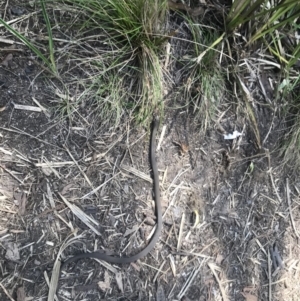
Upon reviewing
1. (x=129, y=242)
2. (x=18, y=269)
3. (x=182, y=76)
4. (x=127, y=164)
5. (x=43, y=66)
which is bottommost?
(x=18, y=269)

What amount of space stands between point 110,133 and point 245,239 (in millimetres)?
649

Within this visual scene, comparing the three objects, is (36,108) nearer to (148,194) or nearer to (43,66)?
(43,66)

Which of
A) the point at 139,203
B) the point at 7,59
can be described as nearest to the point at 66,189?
the point at 139,203

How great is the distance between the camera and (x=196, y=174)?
1861 millimetres

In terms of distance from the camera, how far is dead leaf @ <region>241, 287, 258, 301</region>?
185cm

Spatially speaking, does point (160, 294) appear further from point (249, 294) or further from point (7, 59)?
point (7, 59)

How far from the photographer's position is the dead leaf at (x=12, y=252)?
161 cm

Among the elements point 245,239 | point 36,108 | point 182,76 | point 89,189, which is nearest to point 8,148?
point 36,108

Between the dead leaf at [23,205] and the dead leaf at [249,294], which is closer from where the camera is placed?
the dead leaf at [23,205]

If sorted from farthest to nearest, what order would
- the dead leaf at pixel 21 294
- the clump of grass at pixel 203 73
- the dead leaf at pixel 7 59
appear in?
the clump of grass at pixel 203 73
the dead leaf at pixel 7 59
the dead leaf at pixel 21 294

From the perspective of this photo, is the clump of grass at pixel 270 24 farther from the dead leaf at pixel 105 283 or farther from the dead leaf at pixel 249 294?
the dead leaf at pixel 105 283

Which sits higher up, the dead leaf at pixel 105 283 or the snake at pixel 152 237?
the snake at pixel 152 237

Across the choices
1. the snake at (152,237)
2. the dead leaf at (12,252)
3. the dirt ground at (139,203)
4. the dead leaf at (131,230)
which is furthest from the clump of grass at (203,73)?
the dead leaf at (12,252)

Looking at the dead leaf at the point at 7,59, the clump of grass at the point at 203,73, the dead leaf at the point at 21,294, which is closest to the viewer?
the dead leaf at the point at 21,294
